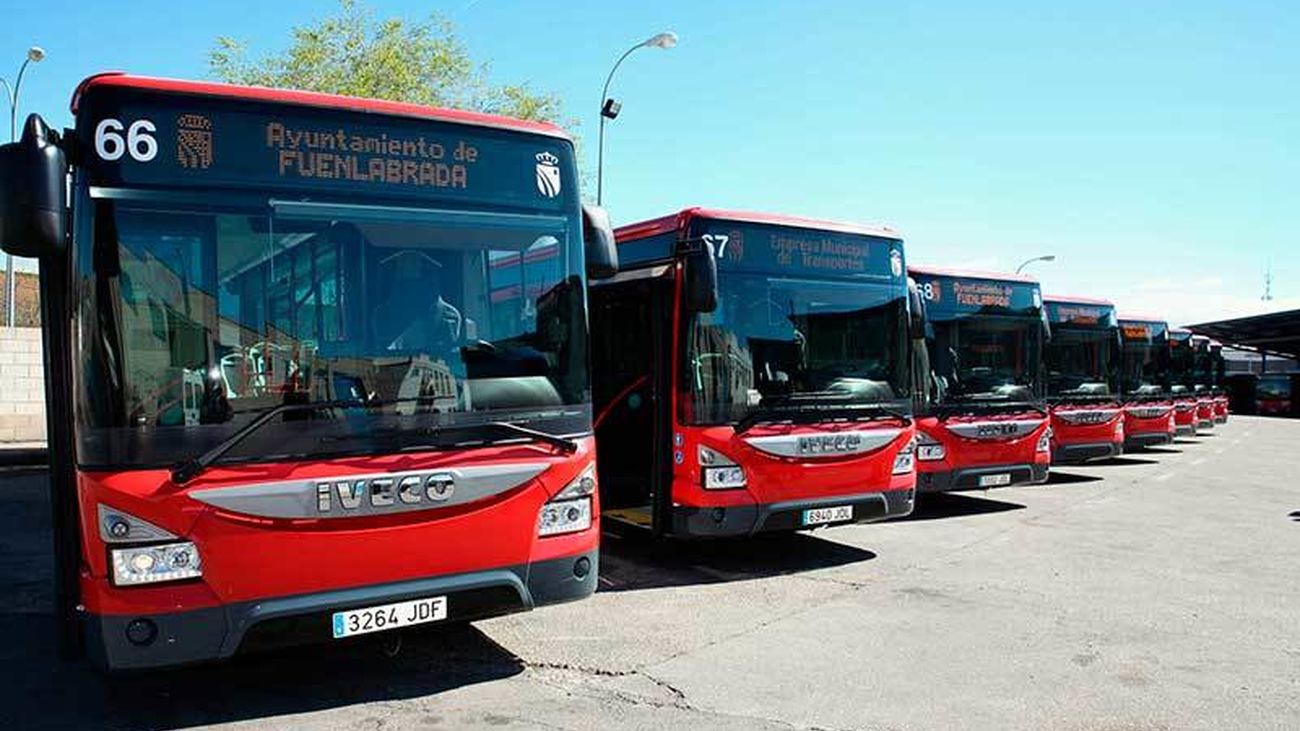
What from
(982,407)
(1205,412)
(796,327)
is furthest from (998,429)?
(1205,412)

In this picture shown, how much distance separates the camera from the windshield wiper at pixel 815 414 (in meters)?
7.62

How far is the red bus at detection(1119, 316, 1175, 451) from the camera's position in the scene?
18188mm

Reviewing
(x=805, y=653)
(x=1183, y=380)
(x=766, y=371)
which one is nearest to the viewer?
(x=805, y=653)

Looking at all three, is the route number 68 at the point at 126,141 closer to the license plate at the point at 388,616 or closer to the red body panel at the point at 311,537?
the red body panel at the point at 311,537

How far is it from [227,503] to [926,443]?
824cm

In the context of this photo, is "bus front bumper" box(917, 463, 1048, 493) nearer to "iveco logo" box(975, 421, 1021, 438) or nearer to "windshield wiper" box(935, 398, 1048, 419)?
"iveco logo" box(975, 421, 1021, 438)

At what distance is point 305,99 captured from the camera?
480cm

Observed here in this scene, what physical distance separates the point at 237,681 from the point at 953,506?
9.43 meters

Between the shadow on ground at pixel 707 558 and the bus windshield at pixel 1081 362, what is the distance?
7.10 metres

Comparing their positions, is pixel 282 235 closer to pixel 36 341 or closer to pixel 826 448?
pixel 826 448

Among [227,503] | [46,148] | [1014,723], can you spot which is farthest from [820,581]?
[46,148]

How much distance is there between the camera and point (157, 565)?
13.9 feet

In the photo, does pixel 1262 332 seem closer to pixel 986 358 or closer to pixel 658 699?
pixel 986 358

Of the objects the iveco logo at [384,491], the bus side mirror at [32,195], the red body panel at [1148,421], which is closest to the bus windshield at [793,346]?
the iveco logo at [384,491]
